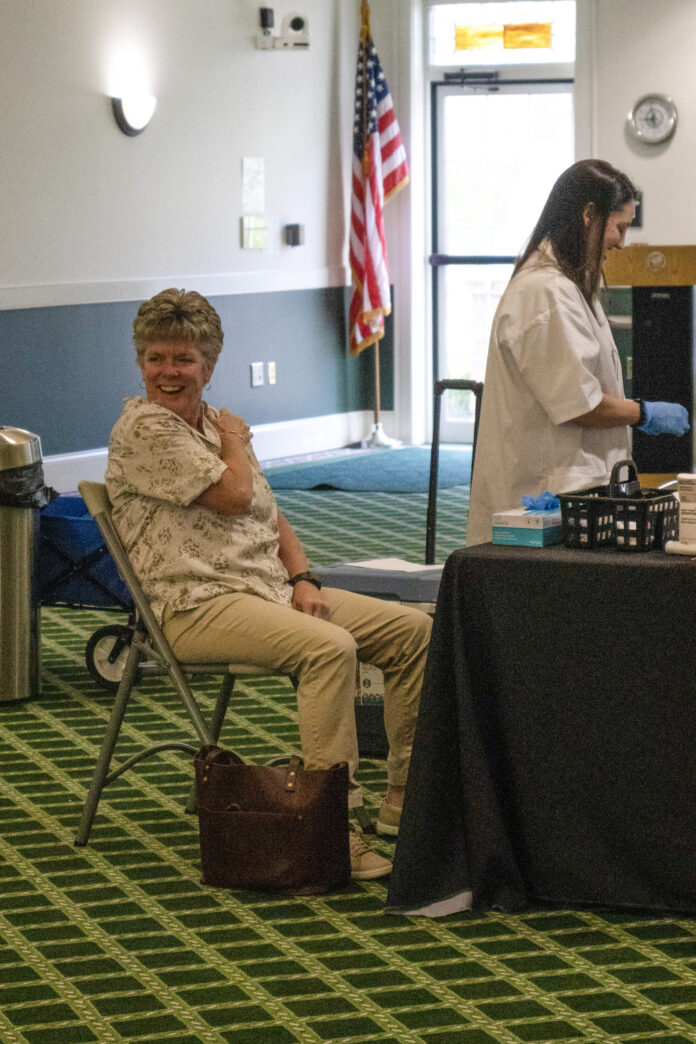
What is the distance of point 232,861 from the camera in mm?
3320

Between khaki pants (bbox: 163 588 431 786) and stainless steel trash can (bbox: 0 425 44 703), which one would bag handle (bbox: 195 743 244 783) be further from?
stainless steel trash can (bbox: 0 425 44 703)

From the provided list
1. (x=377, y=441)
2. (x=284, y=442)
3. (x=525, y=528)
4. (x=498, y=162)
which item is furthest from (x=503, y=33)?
(x=525, y=528)

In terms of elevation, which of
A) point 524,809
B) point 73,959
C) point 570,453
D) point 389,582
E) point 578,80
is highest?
point 578,80

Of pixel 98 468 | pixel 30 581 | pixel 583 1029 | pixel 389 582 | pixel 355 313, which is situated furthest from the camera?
pixel 355 313

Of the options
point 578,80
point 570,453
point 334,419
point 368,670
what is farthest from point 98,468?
point 570,453

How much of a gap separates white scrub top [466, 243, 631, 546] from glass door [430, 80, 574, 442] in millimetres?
6620

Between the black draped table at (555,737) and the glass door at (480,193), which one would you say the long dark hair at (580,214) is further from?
the glass door at (480,193)

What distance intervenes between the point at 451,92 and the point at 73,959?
8664mm

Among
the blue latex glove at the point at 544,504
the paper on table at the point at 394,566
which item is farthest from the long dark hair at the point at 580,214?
the paper on table at the point at 394,566

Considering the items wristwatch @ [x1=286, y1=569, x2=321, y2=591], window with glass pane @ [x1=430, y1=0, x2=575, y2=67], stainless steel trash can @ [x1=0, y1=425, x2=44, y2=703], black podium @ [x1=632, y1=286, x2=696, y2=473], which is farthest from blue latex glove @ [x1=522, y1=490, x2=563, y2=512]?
window with glass pane @ [x1=430, y1=0, x2=575, y2=67]

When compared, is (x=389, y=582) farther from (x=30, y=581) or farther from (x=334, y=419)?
(x=334, y=419)

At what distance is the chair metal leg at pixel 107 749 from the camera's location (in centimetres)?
362

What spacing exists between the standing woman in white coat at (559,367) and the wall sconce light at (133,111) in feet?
17.6

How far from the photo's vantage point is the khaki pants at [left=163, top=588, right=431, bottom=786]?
3.38 metres
